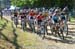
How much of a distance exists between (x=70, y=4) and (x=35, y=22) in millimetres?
27391

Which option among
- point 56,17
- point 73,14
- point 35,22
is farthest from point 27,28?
point 73,14

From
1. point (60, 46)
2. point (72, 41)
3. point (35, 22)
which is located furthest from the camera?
point (35, 22)

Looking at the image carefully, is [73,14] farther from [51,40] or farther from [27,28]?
[51,40]

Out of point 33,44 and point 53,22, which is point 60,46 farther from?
point 53,22

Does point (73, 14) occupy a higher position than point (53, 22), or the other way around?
point (53, 22)

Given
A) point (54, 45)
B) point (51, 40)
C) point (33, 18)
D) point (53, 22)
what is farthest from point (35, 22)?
point (54, 45)

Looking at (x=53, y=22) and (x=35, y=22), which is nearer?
(x=53, y=22)

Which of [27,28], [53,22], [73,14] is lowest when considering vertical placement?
[73,14]

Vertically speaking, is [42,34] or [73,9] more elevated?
[42,34]

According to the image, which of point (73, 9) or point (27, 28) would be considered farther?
point (73, 9)

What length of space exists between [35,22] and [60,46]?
7.38 meters

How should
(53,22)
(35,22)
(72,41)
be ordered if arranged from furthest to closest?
(35,22) < (53,22) < (72,41)

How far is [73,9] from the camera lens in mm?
52375

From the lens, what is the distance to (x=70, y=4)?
52875 millimetres
